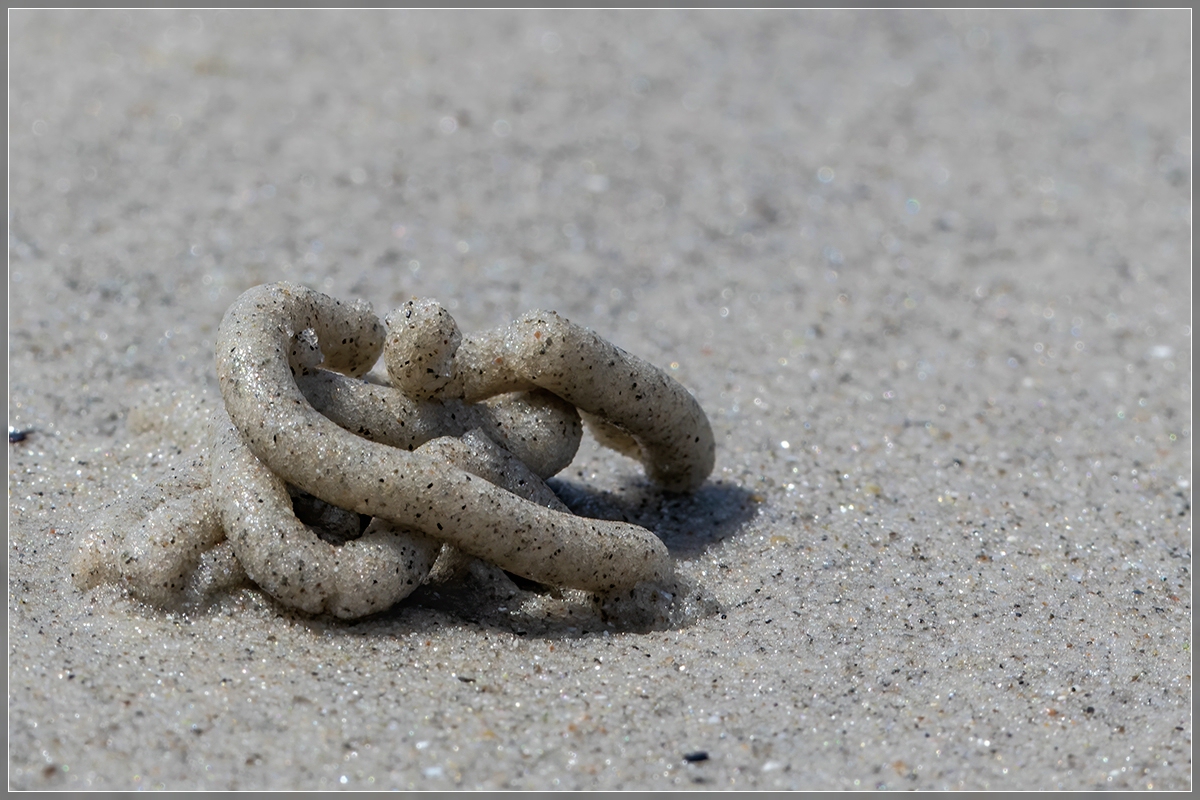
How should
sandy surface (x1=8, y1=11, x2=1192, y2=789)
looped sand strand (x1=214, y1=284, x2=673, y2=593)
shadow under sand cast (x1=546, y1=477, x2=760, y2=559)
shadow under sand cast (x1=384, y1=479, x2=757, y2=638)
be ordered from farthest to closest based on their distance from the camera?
shadow under sand cast (x1=546, y1=477, x2=760, y2=559), shadow under sand cast (x1=384, y1=479, x2=757, y2=638), looped sand strand (x1=214, y1=284, x2=673, y2=593), sandy surface (x1=8, y1=11, x2=1192, y2=789)

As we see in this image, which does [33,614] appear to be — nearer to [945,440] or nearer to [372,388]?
[372,388]

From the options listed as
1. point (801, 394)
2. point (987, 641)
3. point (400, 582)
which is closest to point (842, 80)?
point (801, 394)

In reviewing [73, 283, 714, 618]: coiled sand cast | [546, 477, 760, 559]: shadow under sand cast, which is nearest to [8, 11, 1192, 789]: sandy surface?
[546, 477, 760, 559]: shadow under sand cast

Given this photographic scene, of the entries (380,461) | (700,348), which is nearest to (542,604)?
(380,461)

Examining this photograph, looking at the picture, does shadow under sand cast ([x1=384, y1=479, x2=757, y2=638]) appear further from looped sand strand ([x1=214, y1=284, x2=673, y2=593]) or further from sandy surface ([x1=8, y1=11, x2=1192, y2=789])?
looped sand strand ([x1=214, y1=284, x2=673, y2=593])

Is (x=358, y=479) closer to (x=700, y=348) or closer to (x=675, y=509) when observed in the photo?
(x=675, y=509)
